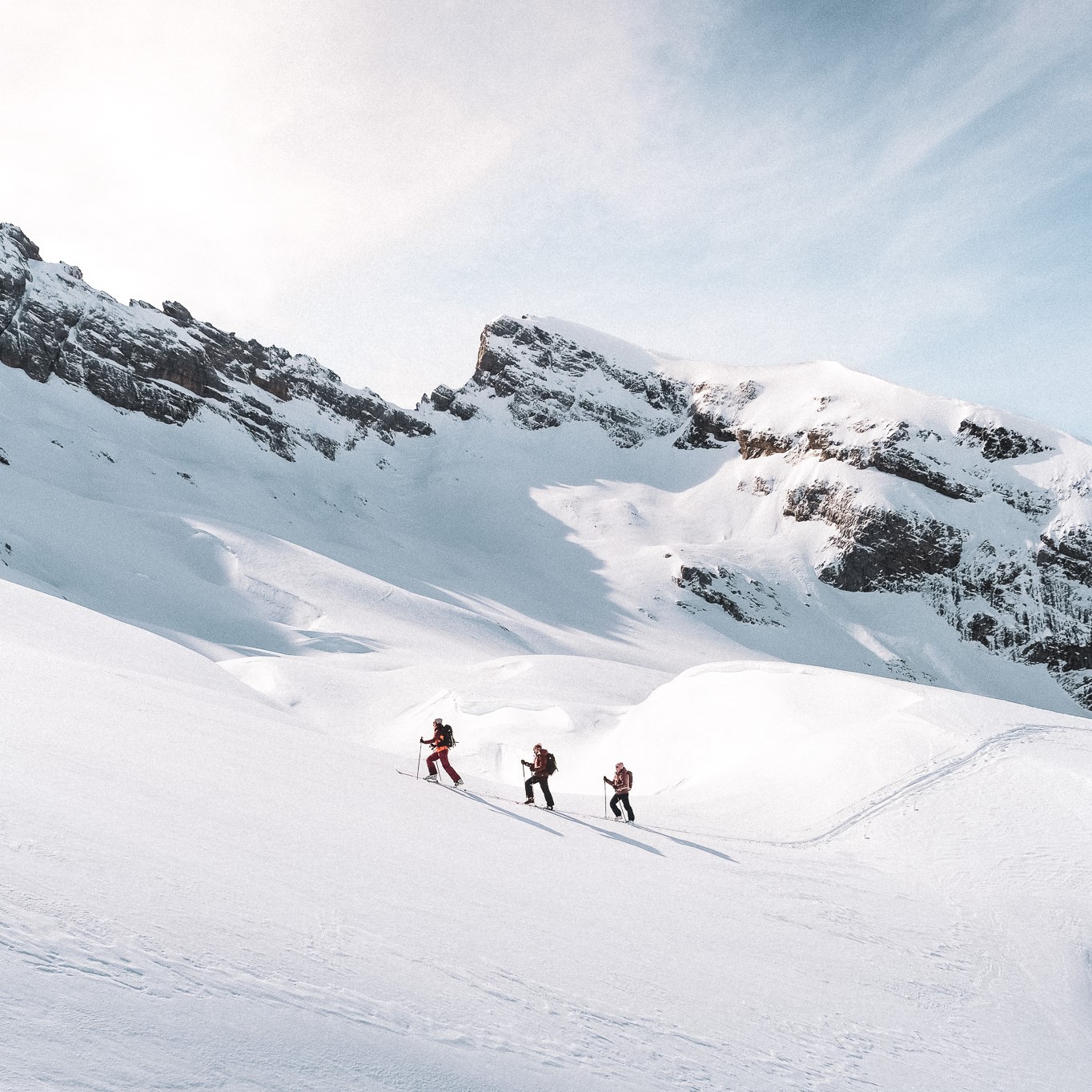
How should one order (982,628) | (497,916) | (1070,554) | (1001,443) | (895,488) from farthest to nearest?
(1001,443) → (895,488) → (1070,554) → (982,628) → (497,916)

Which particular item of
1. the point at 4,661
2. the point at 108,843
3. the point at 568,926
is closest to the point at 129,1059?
the point at 108,843

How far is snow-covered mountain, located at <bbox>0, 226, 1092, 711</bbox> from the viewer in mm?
96188

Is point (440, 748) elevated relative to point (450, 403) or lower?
lower

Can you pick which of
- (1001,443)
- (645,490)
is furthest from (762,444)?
(1001,443)

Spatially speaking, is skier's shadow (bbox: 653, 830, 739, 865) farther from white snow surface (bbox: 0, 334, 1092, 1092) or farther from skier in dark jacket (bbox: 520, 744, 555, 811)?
skier in dark jacket (bbox: 520, 744, 555, 811)

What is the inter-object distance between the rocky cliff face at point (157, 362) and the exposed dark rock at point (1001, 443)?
10249 centimetres

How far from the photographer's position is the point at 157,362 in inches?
4321

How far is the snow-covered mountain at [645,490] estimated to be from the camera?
316ft

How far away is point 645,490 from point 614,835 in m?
127

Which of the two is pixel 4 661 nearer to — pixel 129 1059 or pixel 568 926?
pixel 568 926

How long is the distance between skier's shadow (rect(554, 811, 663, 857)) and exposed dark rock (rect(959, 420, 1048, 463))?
136 meters

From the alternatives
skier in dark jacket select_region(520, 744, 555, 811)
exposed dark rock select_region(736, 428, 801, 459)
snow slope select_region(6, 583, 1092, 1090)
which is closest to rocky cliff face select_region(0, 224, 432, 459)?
exposed dark rock select_region(736, 428, 801, 459)

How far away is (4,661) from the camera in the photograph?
12719 millimetres

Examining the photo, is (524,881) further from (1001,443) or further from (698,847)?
(1001,443)
